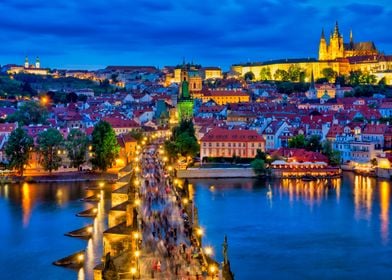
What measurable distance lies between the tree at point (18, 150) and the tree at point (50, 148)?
1.93 feet

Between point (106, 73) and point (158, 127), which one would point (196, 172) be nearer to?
point (158, 127)

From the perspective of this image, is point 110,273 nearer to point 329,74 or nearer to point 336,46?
point 329,74

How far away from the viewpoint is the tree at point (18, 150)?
27.5 m

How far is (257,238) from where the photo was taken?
1664 cm

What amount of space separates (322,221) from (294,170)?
957 centimetres

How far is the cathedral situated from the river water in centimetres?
5168

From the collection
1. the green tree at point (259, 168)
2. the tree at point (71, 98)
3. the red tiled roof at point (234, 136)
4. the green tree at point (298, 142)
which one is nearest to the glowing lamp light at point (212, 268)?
the green tree at point (259, 168)

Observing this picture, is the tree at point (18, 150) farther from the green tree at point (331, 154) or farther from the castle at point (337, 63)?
the castle at point (337, 63)

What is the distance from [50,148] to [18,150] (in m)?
1.30

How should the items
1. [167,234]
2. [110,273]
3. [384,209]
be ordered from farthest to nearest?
[384,209]
[167,234]
[110,273]

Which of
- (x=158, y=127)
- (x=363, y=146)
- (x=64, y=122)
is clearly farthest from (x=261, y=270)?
(x=158, y=127)

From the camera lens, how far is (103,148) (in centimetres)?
2848

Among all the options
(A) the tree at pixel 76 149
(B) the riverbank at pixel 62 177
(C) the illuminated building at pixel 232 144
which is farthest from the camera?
(C) the illuminated building at pixel 232 144

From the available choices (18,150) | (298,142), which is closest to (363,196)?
(298,142)
